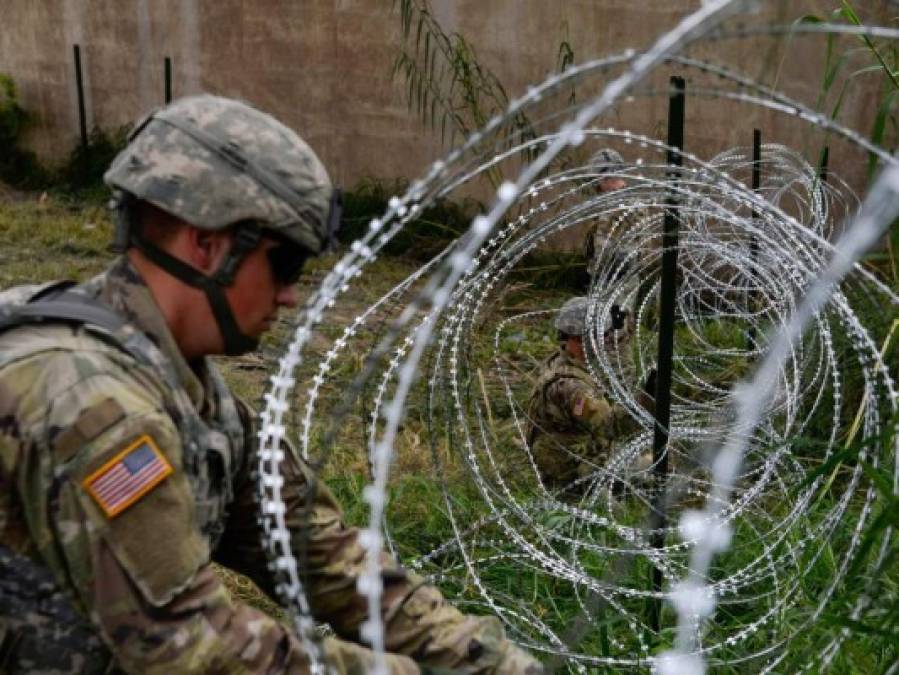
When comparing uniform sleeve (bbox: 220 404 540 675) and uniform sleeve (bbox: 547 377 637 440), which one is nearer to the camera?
uniform sleeve (bbox: 220 404 540 675)

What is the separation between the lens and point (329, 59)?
11555 millimetres

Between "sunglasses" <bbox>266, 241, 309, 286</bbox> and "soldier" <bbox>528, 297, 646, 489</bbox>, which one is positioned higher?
"sunglasses" <bbox>266, 241, 309, 286</bbox>

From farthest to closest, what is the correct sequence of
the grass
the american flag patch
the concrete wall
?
the concrete wall → the grass → the american flag patch

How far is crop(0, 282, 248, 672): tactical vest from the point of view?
2092 millimetres

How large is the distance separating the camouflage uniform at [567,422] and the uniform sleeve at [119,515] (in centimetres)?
357

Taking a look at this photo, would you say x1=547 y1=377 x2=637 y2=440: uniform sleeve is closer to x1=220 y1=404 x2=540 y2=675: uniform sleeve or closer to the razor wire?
the razor wire

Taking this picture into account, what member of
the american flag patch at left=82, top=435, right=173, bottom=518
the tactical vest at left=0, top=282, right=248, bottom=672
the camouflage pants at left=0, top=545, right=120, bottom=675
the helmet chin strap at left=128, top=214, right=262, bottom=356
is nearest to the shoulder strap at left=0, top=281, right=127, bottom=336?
the tactical vest at left=0, top=282, right=248, bottom=672

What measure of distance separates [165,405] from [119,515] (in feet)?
0.77

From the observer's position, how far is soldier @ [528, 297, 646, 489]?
18.1 ft

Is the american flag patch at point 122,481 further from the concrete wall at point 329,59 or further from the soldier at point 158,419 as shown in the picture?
the concrete wall at point 329,59

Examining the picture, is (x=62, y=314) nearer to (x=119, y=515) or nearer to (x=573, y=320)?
(x=119, y=515)

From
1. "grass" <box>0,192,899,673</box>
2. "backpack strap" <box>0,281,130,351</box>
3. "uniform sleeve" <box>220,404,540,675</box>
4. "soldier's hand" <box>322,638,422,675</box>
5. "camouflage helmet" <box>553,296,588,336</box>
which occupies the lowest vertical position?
"grass" <box>0,192,899,673</box>

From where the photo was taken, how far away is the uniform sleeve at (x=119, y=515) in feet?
6.41

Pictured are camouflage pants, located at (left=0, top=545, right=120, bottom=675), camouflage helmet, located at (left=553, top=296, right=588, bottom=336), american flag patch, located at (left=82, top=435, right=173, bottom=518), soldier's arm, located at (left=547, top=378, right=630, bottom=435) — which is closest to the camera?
american flag patch, located at (left=82, top=435, right=173, bottom=518)
